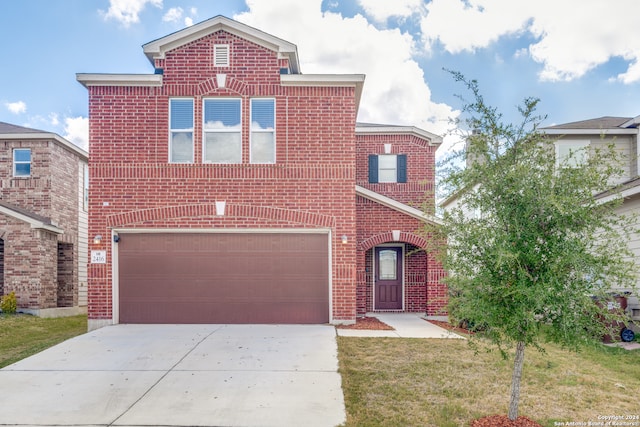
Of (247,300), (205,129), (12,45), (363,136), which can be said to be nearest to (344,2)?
(363,136)

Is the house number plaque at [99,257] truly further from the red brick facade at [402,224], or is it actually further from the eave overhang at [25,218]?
the red brick facade at [402,224]

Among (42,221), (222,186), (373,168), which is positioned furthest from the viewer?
(373,168)

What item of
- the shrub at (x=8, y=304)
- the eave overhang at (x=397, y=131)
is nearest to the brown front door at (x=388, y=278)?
the eave overhang at (x=397, y=131)

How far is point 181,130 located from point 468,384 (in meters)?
8.67

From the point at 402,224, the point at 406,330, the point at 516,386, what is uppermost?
the point at 402,224

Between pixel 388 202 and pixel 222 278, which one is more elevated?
pixel 388 202

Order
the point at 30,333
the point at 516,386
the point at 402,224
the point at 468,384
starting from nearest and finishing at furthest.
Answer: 1. the point at 516,386
2. the point at 468,384
3. the point at 30,333
4. the point at 402,224

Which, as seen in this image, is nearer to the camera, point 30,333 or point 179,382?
point 179,382

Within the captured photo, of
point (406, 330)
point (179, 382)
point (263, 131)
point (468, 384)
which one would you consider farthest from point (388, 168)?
point (179, 382)

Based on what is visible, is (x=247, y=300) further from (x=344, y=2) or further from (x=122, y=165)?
(x=344, y=2)

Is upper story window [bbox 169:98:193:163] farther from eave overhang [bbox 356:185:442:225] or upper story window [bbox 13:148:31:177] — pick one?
upper story window [bbox 13:148:31:177]

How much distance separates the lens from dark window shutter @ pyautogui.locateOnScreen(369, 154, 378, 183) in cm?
1573

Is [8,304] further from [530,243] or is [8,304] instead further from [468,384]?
[530,243]

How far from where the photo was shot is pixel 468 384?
641 centimetres
